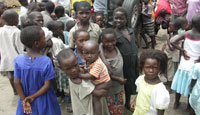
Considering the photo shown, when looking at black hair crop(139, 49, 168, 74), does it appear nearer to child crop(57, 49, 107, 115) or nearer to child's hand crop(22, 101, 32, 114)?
child crop(57, 49, 107, 115)

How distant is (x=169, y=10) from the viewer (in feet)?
18.2

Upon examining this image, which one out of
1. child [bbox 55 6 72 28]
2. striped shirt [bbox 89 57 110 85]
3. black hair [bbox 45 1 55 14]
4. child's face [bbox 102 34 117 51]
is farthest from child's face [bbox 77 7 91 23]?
black hair [bbox 45 1 55 14]

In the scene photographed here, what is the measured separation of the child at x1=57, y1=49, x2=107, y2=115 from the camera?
1.74 metres

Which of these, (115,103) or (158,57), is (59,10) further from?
(158,57)

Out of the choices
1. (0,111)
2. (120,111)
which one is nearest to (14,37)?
(0,111)

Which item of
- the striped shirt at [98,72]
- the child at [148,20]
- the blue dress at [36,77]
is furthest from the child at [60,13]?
the striped shirt at [98,72]

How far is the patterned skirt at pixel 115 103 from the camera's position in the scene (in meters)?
2.51

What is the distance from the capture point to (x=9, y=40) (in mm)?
3207

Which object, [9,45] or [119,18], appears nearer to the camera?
[119,18]

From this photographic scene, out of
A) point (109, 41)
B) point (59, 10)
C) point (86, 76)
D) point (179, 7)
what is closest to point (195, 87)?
point (109, 41)

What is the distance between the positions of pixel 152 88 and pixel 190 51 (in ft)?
3.96

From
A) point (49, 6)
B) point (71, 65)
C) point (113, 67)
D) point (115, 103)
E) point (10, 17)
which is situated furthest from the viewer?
point (49, 6)

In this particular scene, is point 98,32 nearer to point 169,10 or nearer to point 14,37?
point 14,37

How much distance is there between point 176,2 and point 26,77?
184 inches
